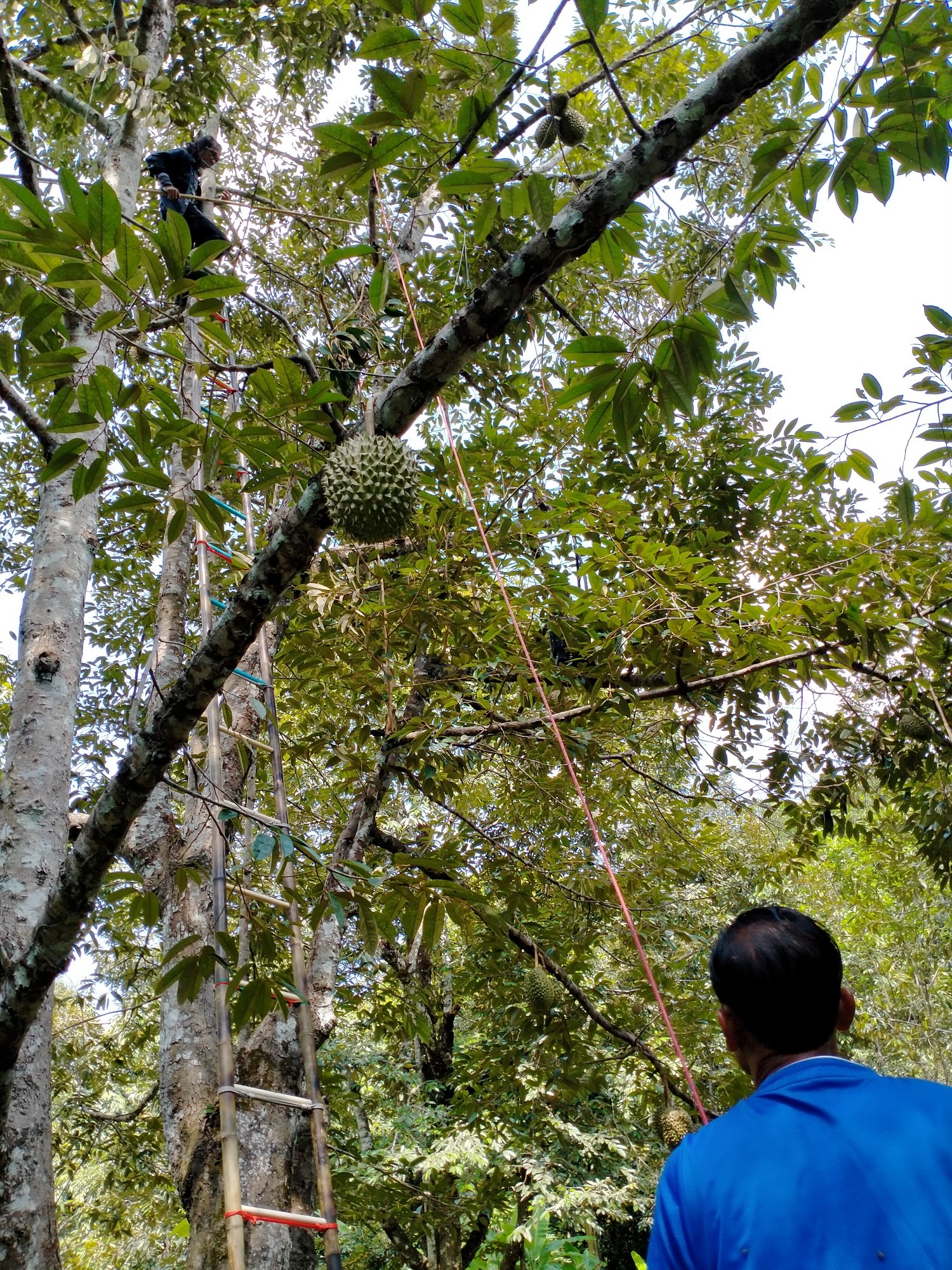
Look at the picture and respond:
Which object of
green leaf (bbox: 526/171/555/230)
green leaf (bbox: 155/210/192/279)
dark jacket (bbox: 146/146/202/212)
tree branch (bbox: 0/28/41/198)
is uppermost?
dark jacket (bbox: 146/146/202/212)

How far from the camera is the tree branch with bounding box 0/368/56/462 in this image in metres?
2.05

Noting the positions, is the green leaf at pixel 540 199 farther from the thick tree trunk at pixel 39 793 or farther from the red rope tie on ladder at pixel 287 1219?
the red rope tie on ladder at pixel 287 1219

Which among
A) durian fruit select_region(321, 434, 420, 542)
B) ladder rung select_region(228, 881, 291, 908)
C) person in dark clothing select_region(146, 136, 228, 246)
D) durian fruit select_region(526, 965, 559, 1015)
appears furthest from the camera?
durian fruit select_region(526, 965, 559, 1015)

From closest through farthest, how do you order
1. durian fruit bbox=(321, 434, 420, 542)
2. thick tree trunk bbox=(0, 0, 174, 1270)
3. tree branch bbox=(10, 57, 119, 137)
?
1. durian fruit bbox=(321, 434, 420, 542)
2. thick tree trunk bbox=(0, 0, 174, 1270)
3. tree branch bbox=(10, 57, 119, 137)

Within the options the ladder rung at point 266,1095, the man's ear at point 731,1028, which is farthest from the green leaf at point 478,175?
the ladder rung at point 266,1095

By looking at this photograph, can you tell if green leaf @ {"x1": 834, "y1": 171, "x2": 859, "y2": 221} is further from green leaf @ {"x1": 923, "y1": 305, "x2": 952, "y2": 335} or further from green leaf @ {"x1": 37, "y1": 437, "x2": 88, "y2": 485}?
green leaf @ {"x1": 37, "y1": 437, "x2": 88, "y2": 485}

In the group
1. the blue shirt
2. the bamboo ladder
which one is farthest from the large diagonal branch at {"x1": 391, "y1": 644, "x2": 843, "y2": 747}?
the blue shirt

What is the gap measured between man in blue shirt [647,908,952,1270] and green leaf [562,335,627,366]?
3.24 feet

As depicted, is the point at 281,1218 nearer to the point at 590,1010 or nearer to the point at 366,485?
the point at 590,1010

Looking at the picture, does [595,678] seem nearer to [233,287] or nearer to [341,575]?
[341,575]

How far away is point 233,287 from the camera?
153 centimetres

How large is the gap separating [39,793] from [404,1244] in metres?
6.15

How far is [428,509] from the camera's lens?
123 inches

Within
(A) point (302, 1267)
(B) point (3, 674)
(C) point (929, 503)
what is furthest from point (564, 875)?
(B) point (3, 674)
